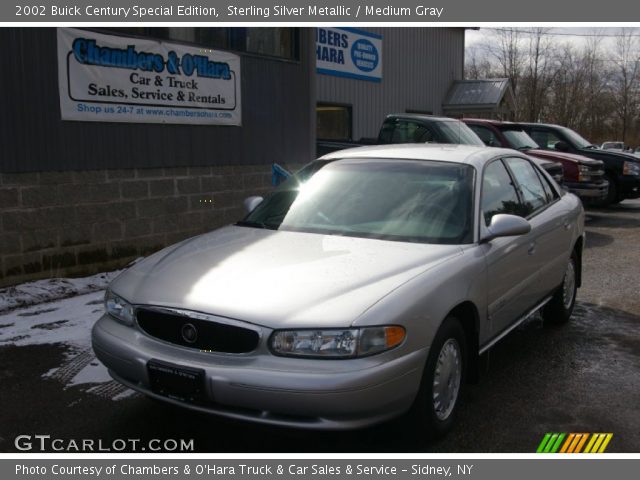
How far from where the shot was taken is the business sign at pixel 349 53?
15.6 m

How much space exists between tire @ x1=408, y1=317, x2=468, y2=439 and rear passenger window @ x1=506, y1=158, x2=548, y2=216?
5.66 feet

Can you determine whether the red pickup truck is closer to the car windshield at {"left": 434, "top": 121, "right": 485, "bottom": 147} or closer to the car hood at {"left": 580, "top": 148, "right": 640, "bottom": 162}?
the car hood at {"left": 580, "top": 148, "right": 640, "bottom": 162}

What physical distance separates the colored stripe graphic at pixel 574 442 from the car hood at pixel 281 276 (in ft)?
3.65

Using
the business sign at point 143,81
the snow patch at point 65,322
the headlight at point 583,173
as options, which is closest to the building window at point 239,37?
the business sign at point 143,81

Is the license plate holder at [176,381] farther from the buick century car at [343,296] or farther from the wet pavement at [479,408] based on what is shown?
the wet pavement at [479,408]

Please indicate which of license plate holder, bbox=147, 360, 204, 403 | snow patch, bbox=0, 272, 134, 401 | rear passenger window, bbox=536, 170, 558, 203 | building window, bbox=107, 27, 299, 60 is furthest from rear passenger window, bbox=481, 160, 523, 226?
building window, bbox=107, 27, 299, 60

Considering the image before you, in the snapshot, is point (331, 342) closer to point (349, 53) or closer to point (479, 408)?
point (479, 408)

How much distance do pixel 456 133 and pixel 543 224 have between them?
6.69 m

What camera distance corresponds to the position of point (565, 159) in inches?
505

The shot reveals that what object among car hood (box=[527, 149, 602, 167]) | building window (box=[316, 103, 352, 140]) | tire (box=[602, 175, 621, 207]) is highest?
building window (box=[316, 103, 352, 140])

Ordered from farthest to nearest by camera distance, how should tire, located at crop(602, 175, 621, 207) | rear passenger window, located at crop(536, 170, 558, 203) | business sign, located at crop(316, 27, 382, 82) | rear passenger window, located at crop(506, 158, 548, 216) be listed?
business sign, located at crop(316, 27, 382, 82) → tire, located at crop(602, 175, 621, 207) → rear passenger window, located at crop(536, 170, 558, 203) → rear passenger window, located at crop(506, 158, 548, 216)

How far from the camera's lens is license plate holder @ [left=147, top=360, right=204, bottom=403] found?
316 centimetres

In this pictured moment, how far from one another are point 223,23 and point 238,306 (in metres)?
5.99

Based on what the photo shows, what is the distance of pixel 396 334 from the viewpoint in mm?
3172
